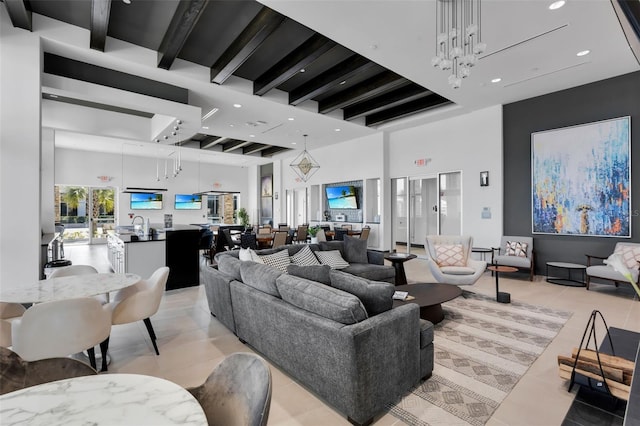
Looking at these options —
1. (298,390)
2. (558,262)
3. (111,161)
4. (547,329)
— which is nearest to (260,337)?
(298,390)

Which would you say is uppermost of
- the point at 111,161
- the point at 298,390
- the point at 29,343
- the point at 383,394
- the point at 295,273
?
the point at 111,161

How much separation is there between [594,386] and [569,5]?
401cm

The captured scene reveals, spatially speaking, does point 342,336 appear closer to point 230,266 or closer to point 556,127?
point 230,266

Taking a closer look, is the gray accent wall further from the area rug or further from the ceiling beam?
the ceiling beam

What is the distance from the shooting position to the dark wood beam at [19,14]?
3.30m

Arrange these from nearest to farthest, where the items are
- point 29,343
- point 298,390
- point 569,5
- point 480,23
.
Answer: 1. point 29,343
2. point 298,390
3. point 569,5
4. point 480,23

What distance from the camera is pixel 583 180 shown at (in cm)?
565

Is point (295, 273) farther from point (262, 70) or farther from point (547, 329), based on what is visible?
point (262, 70)

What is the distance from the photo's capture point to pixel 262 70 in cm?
553

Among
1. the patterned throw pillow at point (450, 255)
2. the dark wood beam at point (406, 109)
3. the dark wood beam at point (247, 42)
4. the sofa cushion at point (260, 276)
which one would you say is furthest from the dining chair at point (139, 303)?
the dark wood beam at point (406, 109)

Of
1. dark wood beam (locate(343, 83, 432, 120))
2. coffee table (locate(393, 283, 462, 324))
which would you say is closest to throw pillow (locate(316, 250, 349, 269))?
coffee table (locate(393, 283, 462, 324))

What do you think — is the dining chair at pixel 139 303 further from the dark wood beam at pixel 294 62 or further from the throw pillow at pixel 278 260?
Answer: the dark wood beam at pixel 294 62

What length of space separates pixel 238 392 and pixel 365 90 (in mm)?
6152

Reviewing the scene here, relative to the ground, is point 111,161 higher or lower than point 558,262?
higher
